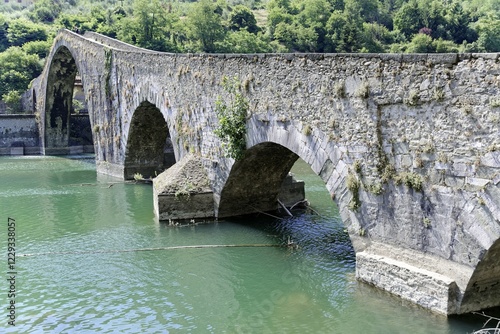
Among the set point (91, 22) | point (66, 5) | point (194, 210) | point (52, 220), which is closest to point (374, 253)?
point (194, 210)

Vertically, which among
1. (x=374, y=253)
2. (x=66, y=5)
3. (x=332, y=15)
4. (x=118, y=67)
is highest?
(x=66, y=5)

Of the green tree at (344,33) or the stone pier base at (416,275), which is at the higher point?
the green tree at (344,33)

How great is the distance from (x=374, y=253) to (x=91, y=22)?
68.9 meters

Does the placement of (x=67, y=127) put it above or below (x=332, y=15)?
below

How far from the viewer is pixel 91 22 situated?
7319cm

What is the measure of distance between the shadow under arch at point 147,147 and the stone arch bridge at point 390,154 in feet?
23.8

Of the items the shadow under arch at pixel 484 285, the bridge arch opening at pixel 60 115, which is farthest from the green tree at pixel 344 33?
the shadow under arch at pixel 484 285

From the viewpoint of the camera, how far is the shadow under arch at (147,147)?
2267cm

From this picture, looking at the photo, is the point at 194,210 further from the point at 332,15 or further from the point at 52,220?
the point at 332,15

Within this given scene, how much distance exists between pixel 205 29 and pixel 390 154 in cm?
5939

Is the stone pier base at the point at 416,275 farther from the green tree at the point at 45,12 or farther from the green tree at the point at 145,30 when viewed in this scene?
the green tree at the point at 45,12

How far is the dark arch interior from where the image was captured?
47.0 feet

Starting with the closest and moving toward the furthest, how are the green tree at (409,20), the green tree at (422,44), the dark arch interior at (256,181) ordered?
the dark arch interior at (256,181)
the green tree at (422,44)
the green tree at (409,20)

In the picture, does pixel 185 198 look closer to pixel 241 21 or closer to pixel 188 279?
pixel 188 279
